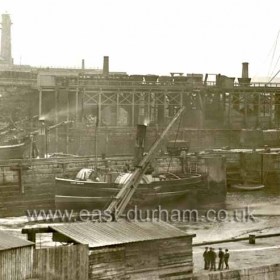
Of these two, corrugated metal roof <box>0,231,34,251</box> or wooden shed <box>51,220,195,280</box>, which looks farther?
wooden shed <box>51,220,195,280</box>

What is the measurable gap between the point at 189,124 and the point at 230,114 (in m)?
6.22

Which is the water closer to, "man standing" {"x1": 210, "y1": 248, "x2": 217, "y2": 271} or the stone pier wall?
"man standing" {"x1": 210, "y1": 248, "x2": 217, "y2": 271}

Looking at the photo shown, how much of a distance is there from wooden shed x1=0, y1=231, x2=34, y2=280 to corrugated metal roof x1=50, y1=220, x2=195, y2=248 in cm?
182

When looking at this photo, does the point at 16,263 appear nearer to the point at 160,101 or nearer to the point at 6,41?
the point at 160,101

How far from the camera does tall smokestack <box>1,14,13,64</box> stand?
112688mm

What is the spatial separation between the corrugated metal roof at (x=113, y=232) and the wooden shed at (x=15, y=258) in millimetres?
1824

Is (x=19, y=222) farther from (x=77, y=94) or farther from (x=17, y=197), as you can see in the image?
(x=77, y=94)

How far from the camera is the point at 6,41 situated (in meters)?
114

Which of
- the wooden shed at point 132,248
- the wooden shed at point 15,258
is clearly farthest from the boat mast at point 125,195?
the wooden shed at point 15,258

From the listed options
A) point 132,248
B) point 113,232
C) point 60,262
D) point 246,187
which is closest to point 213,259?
point 132,248

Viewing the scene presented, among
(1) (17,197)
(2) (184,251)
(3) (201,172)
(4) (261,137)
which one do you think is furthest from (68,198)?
(4) (261,137)

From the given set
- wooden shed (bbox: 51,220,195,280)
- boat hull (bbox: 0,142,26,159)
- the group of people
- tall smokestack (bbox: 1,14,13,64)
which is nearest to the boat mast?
the group of people

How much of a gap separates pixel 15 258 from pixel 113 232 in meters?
4.54

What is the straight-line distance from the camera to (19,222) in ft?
143
